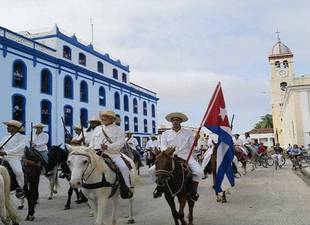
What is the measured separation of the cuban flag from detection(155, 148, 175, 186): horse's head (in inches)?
72.3

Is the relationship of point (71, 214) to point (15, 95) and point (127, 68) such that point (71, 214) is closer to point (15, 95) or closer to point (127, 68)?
point (15, 95)

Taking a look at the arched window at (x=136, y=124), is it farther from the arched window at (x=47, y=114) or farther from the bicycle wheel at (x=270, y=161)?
the bicycle wheel at (x=270, y=161)

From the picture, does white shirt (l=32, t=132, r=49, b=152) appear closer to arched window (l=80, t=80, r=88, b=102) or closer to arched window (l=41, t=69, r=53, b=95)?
arched window (l=41, t=69, r=53, b=95)

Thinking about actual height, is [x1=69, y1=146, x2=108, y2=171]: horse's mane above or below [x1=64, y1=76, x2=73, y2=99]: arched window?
below

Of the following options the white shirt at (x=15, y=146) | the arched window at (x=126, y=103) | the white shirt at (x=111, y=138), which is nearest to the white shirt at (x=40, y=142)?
the white shirt at (x=15, y=146)

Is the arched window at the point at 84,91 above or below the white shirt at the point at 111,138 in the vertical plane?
above

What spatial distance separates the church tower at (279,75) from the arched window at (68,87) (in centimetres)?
3964

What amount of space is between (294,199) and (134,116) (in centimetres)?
3674

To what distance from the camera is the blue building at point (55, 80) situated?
25766 millimetres

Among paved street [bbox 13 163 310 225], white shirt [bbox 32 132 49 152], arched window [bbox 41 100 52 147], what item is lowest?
paved street [bbox 13 163 310 225]

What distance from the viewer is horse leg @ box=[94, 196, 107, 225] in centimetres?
575

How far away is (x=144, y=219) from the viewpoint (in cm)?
799

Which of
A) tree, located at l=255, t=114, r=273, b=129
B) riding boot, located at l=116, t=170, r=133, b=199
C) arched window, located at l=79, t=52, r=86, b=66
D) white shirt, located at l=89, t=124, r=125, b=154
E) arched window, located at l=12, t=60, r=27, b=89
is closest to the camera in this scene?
riding boot, located at l=116, t=170, r=133, b=199

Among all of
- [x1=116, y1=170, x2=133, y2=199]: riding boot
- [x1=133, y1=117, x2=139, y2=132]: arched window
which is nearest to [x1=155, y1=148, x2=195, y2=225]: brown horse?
[x1=116, y1=170, x2=133, y2=199]: riding boot
